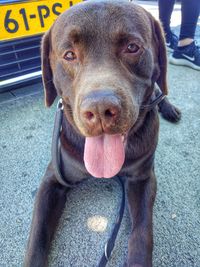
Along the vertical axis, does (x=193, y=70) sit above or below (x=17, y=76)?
below

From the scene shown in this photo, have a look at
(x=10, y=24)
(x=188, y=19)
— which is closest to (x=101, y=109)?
(x=10, y=24)

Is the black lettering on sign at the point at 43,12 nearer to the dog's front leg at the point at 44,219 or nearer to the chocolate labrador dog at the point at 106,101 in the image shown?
the chocolate labrador dog at the point at 106,101

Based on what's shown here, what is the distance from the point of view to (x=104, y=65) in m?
1.40

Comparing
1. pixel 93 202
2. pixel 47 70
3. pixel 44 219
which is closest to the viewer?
pixel 44 219

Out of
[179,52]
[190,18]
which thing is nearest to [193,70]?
[179,52]

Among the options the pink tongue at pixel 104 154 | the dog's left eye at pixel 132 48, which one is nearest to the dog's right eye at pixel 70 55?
the dog's left eye at pixel 132 48

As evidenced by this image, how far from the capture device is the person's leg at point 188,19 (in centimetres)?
343

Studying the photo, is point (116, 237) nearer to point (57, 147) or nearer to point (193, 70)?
point (57, 147)

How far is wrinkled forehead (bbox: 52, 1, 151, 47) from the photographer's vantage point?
1.44 m

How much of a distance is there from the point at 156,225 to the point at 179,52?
258 centimetres

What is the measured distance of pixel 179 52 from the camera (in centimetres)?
375

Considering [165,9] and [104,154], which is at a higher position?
[104,154]

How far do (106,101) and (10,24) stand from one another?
196 cm

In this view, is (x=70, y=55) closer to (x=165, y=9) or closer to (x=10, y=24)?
(x=10, y=24)
